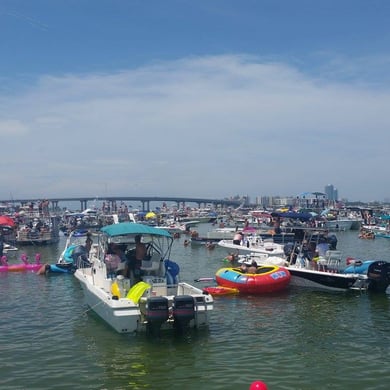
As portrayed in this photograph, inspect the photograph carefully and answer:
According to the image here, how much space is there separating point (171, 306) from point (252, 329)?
128 inches

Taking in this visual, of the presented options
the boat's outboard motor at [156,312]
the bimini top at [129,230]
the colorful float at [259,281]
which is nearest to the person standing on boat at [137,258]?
the bimini top at [129,230]

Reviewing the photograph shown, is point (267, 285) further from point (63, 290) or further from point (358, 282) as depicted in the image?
point (63, 290)

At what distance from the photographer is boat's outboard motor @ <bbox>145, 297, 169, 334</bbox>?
14742 millimetres

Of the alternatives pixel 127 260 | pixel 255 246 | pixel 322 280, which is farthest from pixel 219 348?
pixel 255 246

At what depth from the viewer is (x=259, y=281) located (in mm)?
23203

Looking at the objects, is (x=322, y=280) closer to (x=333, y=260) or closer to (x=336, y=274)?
(x=336, y=274)

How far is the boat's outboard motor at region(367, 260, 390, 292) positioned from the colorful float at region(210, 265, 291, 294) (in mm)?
3740

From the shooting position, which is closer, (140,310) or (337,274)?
(140,310)

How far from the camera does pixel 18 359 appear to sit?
1405 cm

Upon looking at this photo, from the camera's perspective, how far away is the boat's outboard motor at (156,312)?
580 inches

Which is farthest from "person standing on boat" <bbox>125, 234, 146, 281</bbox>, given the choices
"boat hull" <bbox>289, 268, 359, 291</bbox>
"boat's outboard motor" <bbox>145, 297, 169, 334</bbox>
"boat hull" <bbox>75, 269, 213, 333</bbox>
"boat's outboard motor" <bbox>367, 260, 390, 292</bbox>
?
"boat's outboard motor" <bbox>367, 260, 390, 292</bbox>

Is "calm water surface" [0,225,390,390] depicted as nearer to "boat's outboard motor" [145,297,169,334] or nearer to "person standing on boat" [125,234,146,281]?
"boat's outboard motor" [145,297,169,334]

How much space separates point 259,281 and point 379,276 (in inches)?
214

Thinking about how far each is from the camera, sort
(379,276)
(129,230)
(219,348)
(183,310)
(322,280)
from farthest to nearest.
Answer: (322,280), (379,276), (129,230), (183,310), (219,348)
